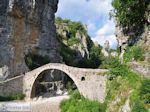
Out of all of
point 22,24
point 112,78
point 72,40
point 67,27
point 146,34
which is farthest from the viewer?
point 67,27

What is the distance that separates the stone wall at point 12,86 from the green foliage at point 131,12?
37.6 ft

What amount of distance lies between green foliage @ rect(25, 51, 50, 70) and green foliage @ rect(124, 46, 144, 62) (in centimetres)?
1521

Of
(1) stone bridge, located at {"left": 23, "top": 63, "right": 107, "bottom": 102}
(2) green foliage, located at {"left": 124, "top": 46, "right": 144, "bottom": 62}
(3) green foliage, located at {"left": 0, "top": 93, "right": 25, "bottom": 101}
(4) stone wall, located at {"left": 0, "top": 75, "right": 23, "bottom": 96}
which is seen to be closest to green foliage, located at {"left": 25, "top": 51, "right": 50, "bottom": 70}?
(4) stone wall, located at {"left": 0, "top": 75, "right": 23, "bottom": 96}

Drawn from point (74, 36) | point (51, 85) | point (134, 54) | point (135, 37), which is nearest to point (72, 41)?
point (74, 36)

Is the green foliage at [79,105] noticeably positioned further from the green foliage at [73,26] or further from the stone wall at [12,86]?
the green foliage at [73,26]

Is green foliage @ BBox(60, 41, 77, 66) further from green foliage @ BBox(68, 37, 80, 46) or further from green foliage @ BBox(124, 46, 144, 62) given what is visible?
green foliage @ BBox(124, 46, 144, 62)

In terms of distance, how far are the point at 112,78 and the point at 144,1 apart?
255 inches

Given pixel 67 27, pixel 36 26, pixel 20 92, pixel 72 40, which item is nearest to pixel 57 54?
pixel 36 26

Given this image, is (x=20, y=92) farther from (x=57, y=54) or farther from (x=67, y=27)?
(x=67, y=27)

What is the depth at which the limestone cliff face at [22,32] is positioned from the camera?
42.4 m

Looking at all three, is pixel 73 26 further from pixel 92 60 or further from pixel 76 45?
pixel 92 60

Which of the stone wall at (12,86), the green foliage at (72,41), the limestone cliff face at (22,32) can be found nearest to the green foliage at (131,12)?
the stone wall at (12,86)

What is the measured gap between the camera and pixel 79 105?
30.1 m

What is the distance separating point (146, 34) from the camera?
103 ft
